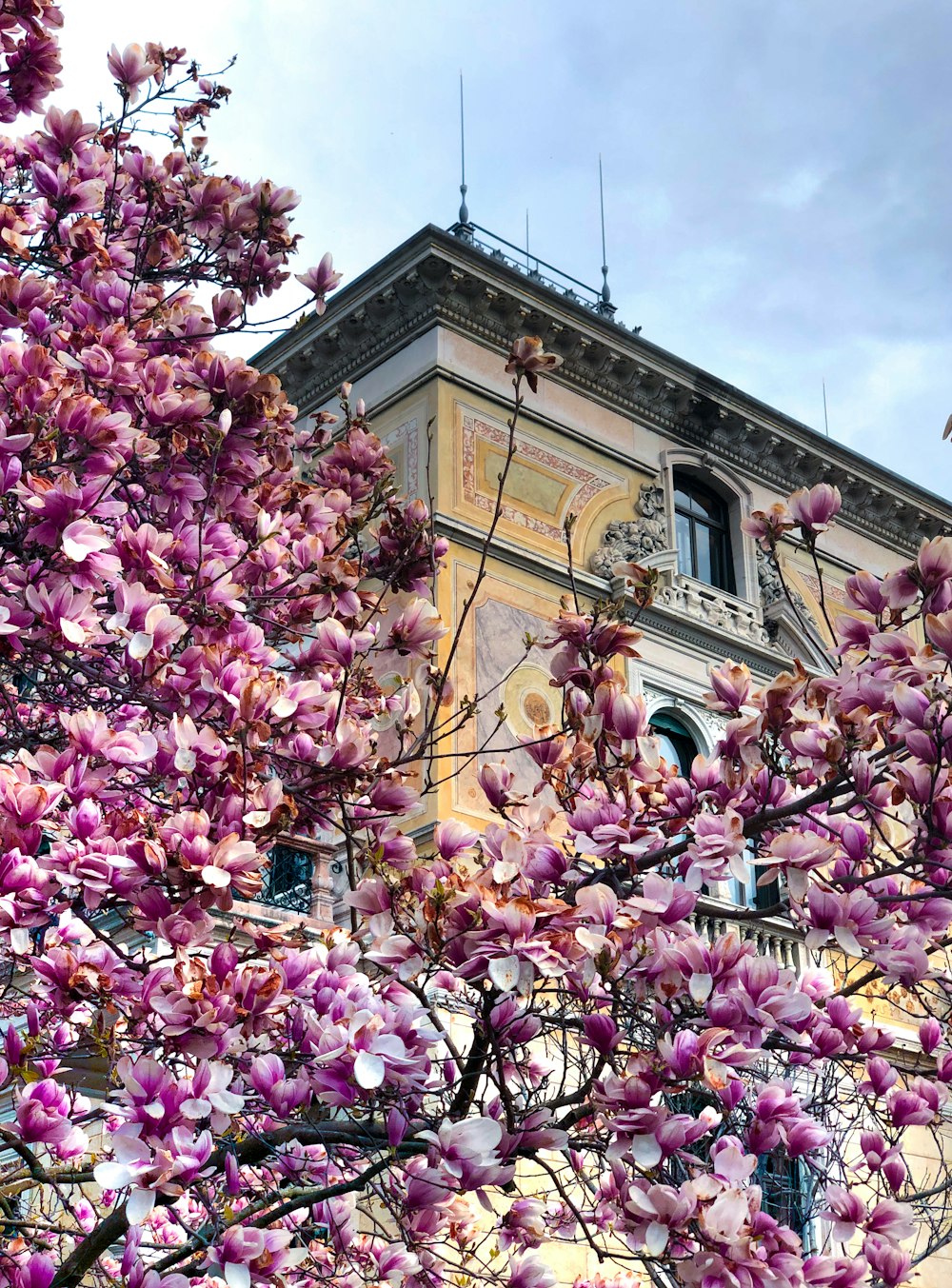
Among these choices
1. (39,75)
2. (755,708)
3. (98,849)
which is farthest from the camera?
(39,75)

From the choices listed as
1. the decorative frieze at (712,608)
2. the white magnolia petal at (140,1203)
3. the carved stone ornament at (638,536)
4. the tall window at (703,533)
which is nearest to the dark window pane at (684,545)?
the tall window at (703,533)

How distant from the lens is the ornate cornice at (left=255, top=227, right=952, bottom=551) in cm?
1338

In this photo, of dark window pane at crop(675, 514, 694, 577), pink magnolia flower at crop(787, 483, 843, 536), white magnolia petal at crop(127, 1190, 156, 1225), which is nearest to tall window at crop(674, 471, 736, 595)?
dark window pane at crop(675, 514, 694, 577)

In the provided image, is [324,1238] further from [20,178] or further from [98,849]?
[20,178]

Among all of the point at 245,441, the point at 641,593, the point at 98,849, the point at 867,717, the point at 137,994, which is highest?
the point at 245,441

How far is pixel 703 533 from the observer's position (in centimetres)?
1545

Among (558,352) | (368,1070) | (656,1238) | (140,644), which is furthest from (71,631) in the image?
(558,352)

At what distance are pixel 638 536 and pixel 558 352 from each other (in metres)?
1.95

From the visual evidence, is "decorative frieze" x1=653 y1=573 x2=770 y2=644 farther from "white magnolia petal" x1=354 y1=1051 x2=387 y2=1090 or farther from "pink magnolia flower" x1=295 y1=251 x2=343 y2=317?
"white magnolia petal" x1=354 y1=1051 x2=387 y2=1090

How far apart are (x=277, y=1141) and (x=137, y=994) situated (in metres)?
0.54

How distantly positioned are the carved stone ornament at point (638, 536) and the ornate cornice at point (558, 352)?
91 centimetres

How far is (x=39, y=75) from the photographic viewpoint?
5.22m

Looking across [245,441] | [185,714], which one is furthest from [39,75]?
[185,714]

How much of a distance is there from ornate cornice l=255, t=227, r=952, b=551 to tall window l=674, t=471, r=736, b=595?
0.45 meters
